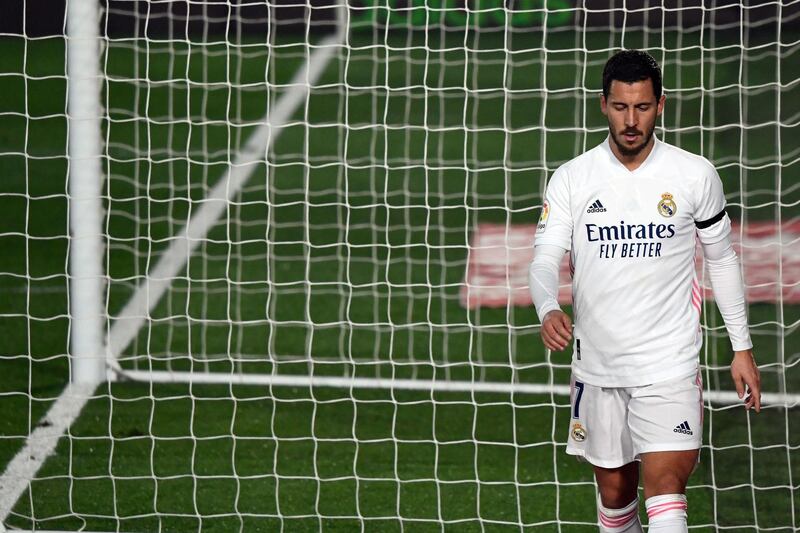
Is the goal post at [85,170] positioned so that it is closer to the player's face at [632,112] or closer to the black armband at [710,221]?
the player's face at [632,112]

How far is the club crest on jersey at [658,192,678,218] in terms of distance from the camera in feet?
13.1

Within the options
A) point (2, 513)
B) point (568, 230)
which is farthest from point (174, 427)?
point (568, 230)

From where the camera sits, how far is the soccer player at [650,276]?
13.1 feet

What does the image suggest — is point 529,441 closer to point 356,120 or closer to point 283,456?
point 283,456

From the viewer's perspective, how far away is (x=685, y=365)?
4027 mm

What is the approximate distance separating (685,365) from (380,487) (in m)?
2.06

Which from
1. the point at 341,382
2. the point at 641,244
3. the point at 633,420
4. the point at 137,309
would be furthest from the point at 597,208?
the point at 137,309

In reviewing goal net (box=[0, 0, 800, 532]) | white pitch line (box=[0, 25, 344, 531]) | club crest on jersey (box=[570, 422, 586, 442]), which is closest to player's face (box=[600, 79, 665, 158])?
club crest on jersey (box=[570, 422, 586, 442])

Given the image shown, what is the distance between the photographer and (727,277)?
4.07m

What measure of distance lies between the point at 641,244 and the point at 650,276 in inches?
3.9

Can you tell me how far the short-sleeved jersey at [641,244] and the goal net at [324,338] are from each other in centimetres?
101

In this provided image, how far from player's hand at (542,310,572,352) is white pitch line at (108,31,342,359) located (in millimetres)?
1954

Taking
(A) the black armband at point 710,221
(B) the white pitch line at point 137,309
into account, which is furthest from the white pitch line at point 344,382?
(A) the black armband at point 710,221

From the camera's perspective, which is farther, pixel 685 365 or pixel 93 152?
pixel 93 152
